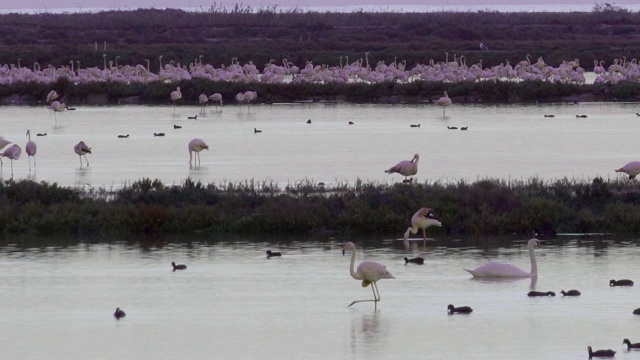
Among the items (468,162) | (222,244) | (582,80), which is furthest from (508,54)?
(222,244)

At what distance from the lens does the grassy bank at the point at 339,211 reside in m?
19.6

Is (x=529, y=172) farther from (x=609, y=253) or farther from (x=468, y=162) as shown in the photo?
(x=609, y=253)

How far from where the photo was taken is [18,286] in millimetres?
16016

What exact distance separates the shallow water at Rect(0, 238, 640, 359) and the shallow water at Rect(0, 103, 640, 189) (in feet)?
18.5

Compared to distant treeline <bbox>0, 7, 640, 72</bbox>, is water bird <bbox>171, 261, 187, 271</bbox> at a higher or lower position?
lower

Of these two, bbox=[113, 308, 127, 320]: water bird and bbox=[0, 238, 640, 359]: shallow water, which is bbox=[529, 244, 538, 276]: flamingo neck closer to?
bbox=[0, 238, 640, 359]: shallow water

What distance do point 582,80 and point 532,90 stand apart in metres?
2.67

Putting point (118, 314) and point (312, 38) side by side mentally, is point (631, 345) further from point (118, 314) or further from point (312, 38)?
point (312, 38)

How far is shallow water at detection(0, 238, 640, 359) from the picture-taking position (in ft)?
41.5

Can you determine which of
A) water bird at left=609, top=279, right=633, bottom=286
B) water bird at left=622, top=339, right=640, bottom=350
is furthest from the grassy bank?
water bird at left=622, top=339, right=640, bottom=350

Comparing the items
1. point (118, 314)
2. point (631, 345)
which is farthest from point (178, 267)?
point (631, 345)

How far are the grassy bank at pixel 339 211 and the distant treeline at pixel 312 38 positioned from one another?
137 ft

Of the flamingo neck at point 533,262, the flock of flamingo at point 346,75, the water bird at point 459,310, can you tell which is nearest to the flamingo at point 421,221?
the flamingo neck at point 533,262

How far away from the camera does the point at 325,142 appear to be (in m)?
32.2
